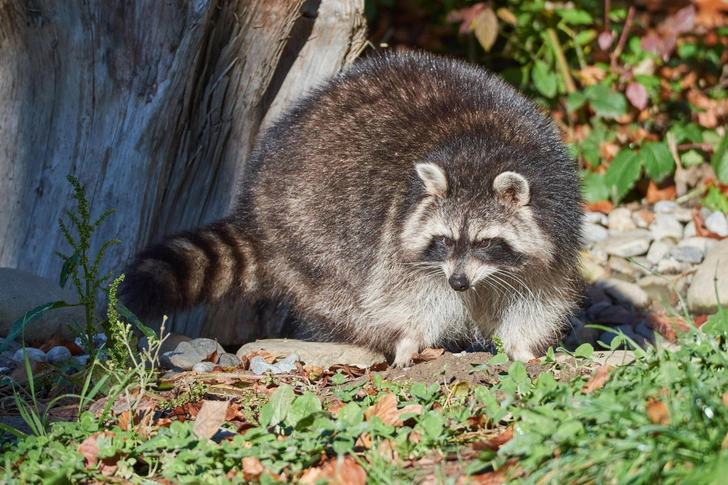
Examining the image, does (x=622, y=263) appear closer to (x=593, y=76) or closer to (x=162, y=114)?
(x=593, y=76)

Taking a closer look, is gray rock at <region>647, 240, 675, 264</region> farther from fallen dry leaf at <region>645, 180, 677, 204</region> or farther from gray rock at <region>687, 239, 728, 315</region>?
fallen dry leaf at <region>645, 180, 677, 204</region>

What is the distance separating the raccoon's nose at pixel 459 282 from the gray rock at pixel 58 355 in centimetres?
168

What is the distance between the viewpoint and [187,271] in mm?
4047

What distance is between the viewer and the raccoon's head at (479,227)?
12.1ft

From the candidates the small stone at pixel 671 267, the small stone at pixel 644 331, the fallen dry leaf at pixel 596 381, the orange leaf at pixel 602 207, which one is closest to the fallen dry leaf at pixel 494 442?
the fallen dry leaf at pixel 596 381

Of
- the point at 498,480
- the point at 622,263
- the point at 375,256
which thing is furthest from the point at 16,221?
the point at 622,263

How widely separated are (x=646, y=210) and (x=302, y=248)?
3387 millimetres

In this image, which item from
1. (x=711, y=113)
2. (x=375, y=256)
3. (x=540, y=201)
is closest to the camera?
(x=540, y=201)

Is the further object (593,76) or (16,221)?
(593,76)

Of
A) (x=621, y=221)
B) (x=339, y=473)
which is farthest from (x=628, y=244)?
(x=339, y=473)

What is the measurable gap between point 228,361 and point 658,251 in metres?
3.40

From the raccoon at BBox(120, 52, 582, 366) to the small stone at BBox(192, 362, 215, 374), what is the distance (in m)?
0.36

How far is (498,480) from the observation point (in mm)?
2104

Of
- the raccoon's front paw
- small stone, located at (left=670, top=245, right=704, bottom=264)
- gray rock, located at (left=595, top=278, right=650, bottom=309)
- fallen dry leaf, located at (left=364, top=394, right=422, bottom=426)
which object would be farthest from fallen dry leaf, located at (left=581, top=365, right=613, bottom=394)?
small stone, located at (left=670, top=245, right=704, bottom=264)
